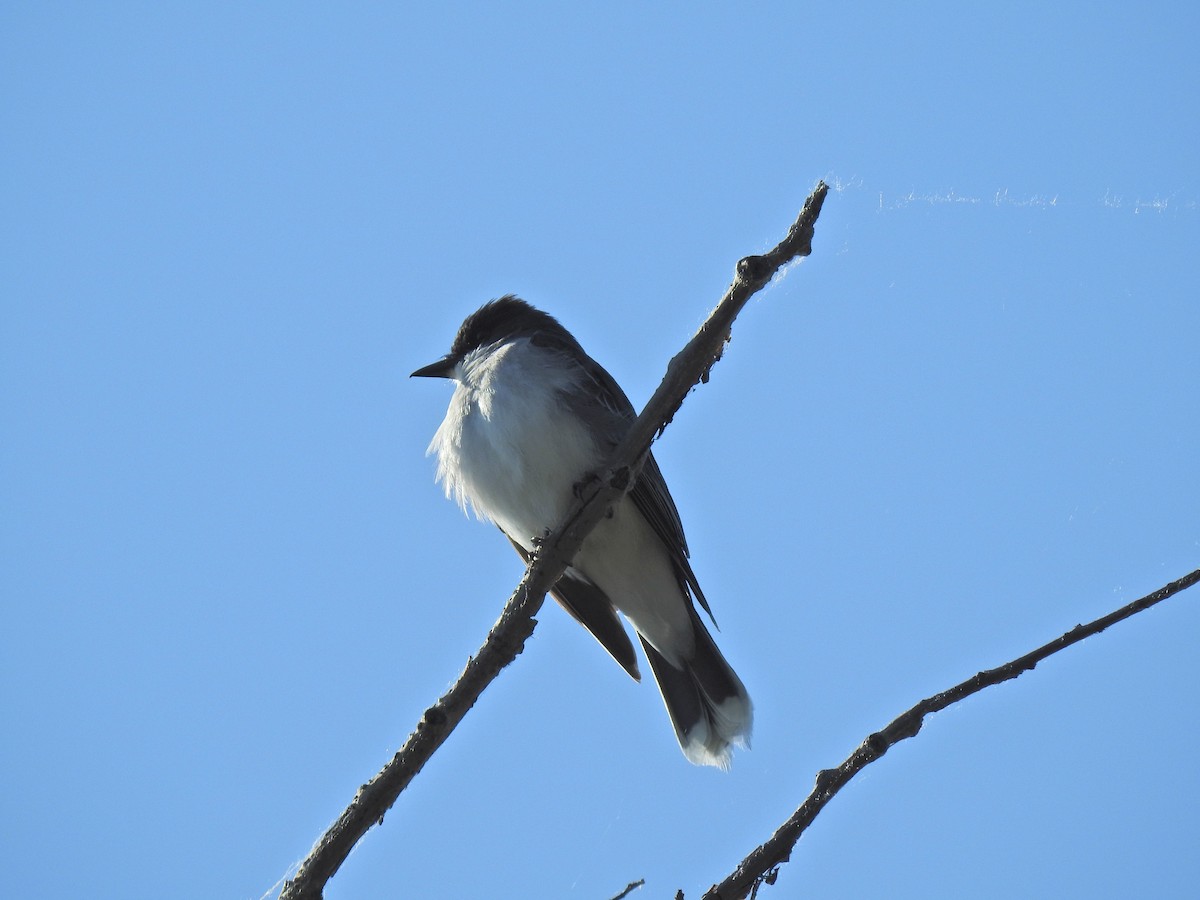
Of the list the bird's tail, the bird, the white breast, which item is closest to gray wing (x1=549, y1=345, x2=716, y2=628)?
the bird

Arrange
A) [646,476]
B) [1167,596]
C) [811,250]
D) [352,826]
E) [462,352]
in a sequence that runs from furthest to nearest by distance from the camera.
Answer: [462,352] → [646,476] → [811,250] → [352,826] → [1167,596]

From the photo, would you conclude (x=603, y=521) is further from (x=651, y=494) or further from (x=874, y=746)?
(x=874, y=746)

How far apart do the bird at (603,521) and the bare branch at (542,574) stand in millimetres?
A: 1345

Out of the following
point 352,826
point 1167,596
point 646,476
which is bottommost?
point 352,826

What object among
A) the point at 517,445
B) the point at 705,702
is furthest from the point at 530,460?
the point at 705,702

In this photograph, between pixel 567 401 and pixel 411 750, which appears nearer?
pixel 411 750

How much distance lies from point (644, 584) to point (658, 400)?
2189 millimetres

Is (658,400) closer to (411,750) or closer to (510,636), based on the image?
(510,636)

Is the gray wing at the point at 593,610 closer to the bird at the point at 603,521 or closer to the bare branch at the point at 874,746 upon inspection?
the bird at the point at 603,521

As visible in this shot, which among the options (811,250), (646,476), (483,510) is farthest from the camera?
(483,510)

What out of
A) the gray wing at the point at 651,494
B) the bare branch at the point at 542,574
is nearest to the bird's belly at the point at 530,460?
the gray wing at the point at 651,494

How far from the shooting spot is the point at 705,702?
18.7ft

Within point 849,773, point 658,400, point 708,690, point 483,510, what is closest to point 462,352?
point 483,510

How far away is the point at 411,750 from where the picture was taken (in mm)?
3463
